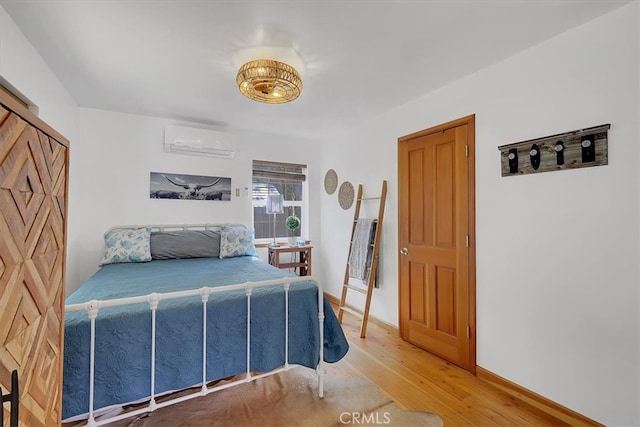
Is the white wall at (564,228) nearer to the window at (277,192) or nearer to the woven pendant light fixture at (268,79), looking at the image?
the woven pendant light fixture at (268,79)

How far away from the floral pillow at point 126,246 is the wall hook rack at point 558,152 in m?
3.30

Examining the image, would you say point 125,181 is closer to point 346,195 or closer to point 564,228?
point 346,195

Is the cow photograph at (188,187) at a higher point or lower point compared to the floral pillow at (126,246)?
higher

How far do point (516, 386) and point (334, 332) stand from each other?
128 centimetres

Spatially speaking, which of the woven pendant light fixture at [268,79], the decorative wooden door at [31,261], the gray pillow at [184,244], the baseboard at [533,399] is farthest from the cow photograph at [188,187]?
the baseboard at [533,399]

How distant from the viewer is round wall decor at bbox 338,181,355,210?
145 inches

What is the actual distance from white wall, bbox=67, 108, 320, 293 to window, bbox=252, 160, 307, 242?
26cm

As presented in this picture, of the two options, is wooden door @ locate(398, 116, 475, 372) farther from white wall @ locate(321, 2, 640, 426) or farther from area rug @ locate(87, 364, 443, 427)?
area rug @ locate(87, 364, 443, 427)

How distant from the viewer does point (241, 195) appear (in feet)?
12.7

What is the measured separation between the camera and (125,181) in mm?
3252

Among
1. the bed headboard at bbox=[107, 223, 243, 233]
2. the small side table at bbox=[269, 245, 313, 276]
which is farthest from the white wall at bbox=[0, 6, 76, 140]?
the small side table at bbox=[269, 245, 313, 276]

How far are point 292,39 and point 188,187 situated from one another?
93.4 inches

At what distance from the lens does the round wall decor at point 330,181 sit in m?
4.02

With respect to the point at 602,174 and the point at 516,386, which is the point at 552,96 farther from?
the point at 516,386
